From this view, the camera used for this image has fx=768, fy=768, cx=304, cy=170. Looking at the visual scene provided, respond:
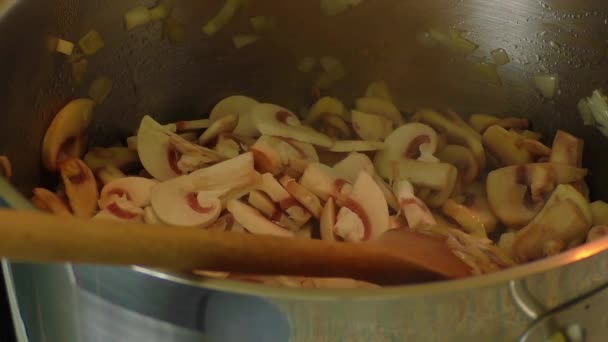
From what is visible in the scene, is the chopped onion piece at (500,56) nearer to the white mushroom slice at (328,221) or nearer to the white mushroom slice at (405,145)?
the white mushroom slice at (405,145)

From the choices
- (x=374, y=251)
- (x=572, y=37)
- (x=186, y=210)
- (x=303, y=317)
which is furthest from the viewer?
(x=572, y=37)

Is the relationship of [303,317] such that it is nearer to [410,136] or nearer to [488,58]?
[410,136]

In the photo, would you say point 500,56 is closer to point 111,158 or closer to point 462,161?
point 462,161

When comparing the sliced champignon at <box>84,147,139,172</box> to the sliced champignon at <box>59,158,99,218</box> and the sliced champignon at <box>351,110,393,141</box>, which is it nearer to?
the sliced champignon at <box>59,158,99,218</box>

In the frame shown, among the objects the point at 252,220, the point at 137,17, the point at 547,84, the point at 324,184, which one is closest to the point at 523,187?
the point at 547,84

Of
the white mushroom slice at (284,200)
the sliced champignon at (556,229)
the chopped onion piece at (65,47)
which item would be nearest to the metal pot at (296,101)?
the chopped onion piece at (65,47)

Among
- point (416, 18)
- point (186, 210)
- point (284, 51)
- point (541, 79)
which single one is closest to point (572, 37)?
point (541, 79)

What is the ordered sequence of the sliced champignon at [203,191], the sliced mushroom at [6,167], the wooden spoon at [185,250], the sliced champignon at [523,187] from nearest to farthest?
the wooden spoon at [185,250] → the sliced mushroom at [6,167] → the sliced champignon at [203,191] → the sliced champignon at [523,187]
